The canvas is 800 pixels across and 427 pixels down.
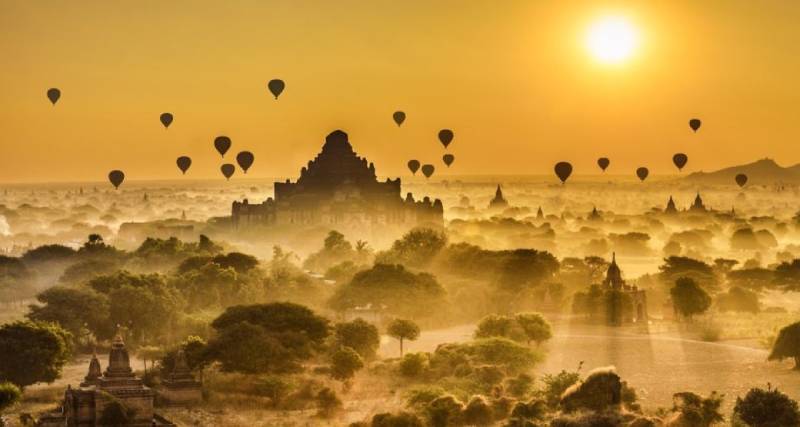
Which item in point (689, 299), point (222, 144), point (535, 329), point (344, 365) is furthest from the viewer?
point (222, 144)

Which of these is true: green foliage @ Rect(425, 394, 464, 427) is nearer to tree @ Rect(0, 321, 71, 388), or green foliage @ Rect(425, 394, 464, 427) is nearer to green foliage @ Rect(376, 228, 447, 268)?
tree @ Rect(0, 321, 71, 388)

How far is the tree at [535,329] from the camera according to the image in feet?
296

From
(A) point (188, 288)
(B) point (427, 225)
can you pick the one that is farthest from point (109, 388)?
(B) point (427, 225)

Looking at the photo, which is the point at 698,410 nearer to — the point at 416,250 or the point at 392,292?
the point at 392,292

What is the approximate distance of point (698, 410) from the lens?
6612cm

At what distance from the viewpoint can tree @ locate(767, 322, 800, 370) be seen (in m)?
83.4

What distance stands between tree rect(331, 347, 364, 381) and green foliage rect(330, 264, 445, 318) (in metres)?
23.4

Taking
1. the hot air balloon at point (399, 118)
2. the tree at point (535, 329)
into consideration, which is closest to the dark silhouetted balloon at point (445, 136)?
the hot air balloon at point (399, 118)

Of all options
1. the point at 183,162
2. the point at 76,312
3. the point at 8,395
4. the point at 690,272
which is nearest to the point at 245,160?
the point at 183,162

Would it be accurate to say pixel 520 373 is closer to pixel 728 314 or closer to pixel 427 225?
pixel 728 314

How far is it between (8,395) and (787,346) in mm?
37260

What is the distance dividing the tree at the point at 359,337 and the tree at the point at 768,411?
23.1 meters

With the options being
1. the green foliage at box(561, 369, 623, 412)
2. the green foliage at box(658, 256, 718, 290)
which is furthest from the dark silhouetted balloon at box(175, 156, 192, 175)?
the green foliage at box(561, 369, 623, 412)

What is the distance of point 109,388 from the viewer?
64500mm
